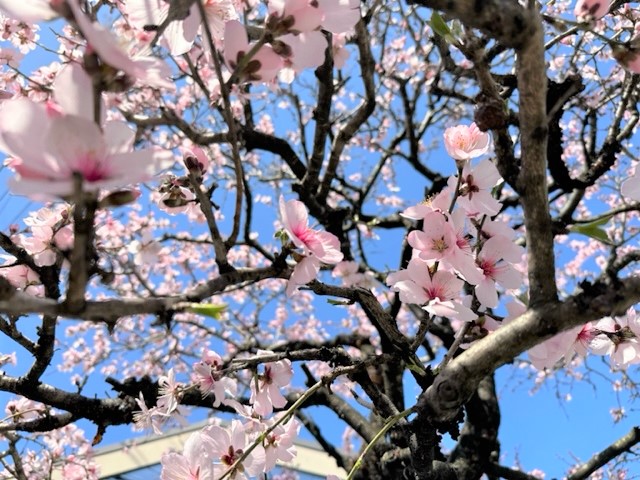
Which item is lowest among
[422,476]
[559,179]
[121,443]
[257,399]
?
[422,476]

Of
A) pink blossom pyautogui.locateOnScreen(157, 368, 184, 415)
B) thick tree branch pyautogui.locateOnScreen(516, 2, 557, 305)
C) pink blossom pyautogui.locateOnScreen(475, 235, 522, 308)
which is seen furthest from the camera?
pink blossom pyautogui.locateOnScreen(157, 368, 184, 415)

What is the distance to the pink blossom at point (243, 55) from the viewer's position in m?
0.96

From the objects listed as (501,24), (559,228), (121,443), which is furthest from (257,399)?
(121,443)

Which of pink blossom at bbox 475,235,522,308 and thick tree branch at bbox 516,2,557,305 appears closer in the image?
thick tree branch at bbox 516,2,557,305

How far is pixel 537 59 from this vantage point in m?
0.91

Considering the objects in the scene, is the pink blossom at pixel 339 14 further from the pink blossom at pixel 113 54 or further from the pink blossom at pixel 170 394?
the pink blossom at pixel 170 394

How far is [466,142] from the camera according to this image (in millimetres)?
1352

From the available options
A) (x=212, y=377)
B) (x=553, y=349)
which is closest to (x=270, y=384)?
(x=212, y=377)

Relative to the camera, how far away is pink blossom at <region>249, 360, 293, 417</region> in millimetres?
1635

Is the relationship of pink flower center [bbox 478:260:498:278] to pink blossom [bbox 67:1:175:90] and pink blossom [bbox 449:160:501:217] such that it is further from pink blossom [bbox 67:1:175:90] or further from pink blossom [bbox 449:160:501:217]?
pink blossom [bbox 67:1:175:90]

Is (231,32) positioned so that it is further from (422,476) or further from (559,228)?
(422,476)

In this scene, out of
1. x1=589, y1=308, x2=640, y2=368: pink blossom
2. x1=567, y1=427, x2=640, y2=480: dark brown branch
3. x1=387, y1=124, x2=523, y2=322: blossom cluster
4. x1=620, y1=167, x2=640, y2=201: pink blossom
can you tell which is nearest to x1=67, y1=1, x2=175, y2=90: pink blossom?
x1=387, y1=124, x2=523, y2=322: blossom cluster

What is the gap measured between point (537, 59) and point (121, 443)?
313 inches

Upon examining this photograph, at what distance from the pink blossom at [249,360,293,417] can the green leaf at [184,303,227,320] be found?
0.90 meters
